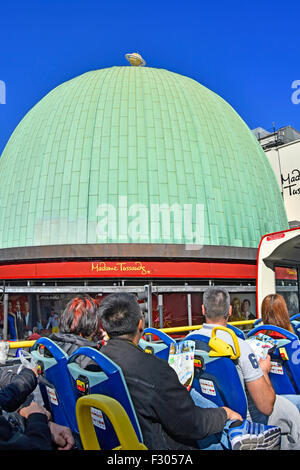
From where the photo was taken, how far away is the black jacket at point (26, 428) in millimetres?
1741

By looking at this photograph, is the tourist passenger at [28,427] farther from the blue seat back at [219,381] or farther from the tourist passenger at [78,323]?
the blue seat back at [219,381]

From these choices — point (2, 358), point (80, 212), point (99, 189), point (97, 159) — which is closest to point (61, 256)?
point (80, 212)

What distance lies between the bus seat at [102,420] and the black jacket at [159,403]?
11.7 inches

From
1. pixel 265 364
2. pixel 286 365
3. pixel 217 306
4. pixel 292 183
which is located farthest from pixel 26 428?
pixel 292 183

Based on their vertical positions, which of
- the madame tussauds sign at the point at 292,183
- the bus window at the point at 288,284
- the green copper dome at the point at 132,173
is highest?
the madame tussauds sign at the point at 292,183

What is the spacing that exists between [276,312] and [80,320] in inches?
89.7

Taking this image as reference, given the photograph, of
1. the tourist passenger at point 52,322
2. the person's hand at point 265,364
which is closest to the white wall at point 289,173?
the tourist passenger at point 52,322

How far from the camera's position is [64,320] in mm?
3629

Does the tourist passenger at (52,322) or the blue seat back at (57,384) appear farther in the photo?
the tourist passenger at (52,322)

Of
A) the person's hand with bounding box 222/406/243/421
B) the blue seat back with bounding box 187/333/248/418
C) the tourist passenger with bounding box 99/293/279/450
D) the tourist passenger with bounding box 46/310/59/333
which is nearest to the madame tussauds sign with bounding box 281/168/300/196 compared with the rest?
the tourist passenger with bounding box 46/310/59/333

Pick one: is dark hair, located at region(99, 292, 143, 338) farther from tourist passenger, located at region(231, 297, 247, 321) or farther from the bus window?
tourist passenger, located at region(231, 297, 247, 321)

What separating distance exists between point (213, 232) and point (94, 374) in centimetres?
1349
